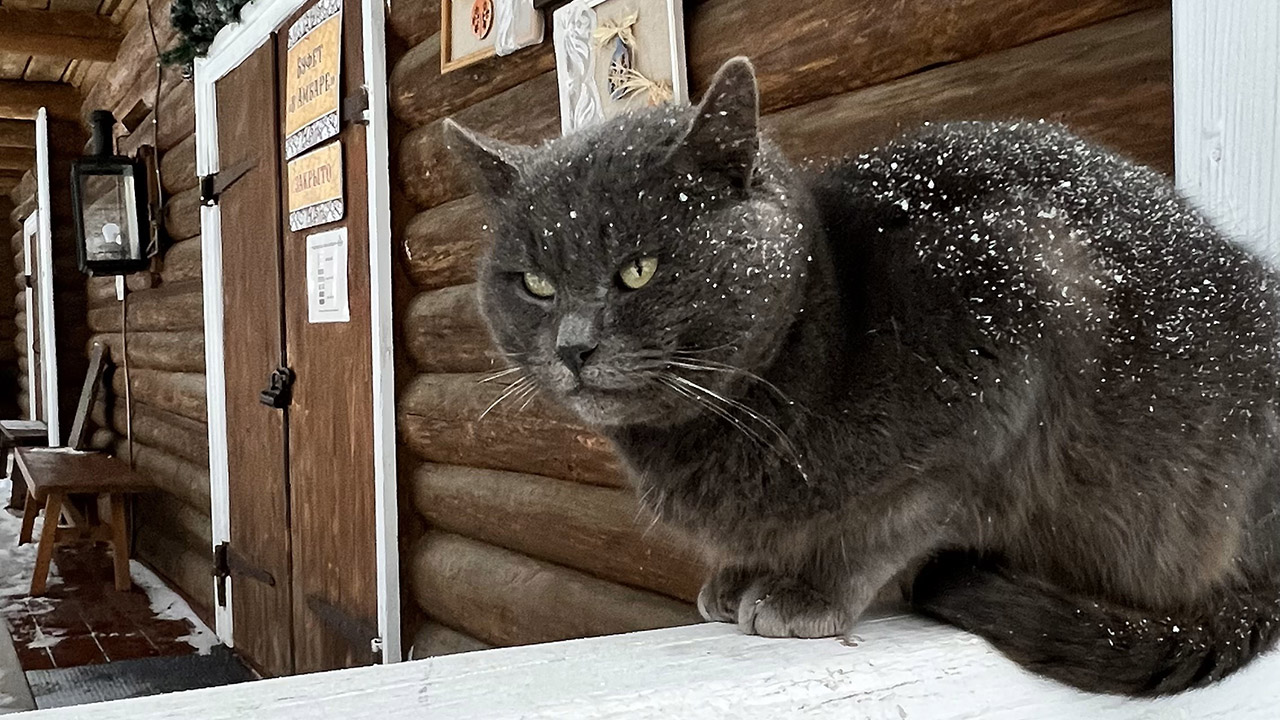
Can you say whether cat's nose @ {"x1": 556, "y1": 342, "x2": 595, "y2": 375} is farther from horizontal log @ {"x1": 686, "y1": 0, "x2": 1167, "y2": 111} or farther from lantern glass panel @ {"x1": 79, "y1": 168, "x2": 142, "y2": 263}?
lantern glass panel @ {"x1": 79, "y1": 168, "x2": 142, "y2": 263}

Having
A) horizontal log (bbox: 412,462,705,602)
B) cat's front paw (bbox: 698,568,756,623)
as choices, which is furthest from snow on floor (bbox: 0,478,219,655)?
cat's front paw (bbox: 698,568,756,623)

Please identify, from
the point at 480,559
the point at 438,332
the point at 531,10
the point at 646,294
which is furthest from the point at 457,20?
the point at 646,294

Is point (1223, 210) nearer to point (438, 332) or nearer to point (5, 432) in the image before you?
point (438, 332)

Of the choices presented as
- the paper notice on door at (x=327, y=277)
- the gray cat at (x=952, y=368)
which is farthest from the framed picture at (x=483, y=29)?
the gray cat at (x=952, y=368)

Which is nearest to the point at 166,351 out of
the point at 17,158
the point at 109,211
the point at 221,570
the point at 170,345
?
the point at 170,345

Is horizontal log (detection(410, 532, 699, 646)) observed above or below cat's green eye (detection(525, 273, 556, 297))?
below

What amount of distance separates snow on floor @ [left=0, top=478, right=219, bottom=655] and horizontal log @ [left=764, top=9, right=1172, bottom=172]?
2.86m

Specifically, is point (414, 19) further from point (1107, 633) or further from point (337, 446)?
point (1107, 633)

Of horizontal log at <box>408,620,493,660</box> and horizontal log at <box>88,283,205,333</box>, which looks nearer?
horizontal log at <box>408,620,493,660</box>

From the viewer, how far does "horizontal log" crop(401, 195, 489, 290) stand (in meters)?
1.62

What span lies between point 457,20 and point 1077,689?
1.38 m

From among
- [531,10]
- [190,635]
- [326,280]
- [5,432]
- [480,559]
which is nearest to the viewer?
[531,10]

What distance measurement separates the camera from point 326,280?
2082mm

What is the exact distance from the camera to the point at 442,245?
67.2 inches
